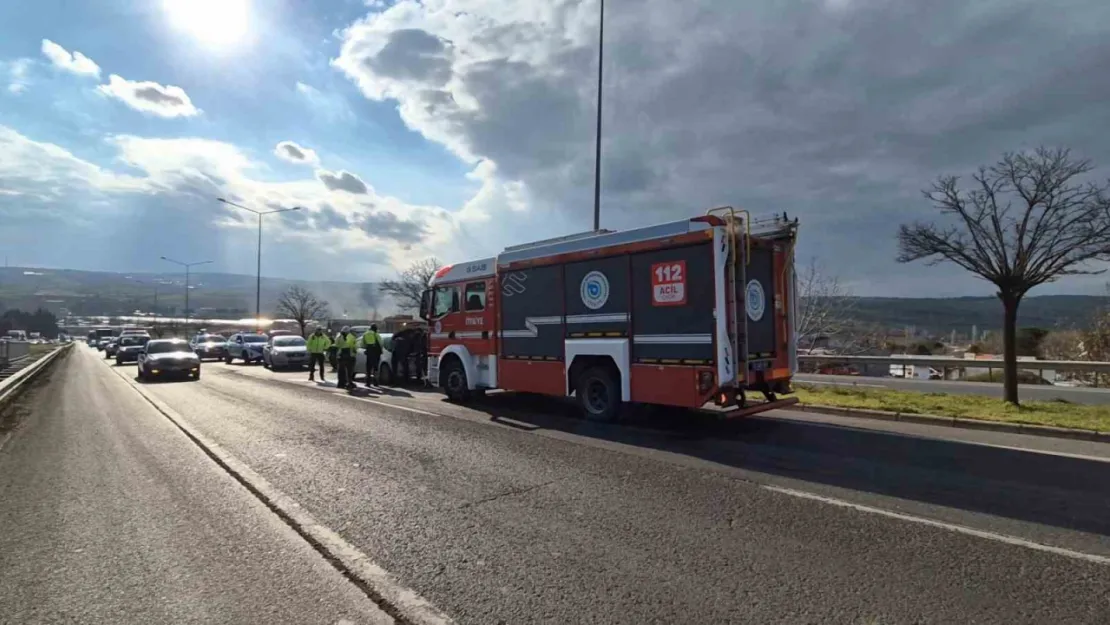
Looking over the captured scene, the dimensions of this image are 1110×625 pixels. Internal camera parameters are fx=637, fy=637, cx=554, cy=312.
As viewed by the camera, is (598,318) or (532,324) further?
(532,324)

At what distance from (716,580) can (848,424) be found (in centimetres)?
724

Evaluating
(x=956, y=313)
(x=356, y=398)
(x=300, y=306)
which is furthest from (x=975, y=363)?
(x=300, y=306)

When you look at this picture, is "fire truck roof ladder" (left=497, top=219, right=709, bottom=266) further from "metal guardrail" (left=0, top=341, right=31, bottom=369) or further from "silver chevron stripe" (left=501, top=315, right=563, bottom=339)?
"metal guardrail" (left=0, top=341, right=31, bottom=369)

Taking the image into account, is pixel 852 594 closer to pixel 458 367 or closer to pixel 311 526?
pixel 311 526

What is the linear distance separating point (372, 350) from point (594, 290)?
9.66 metres

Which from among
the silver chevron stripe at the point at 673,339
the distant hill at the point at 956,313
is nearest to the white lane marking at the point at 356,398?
the silver chevron stripe at the point at 673,339

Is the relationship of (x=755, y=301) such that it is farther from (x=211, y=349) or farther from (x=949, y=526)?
(x=211, y=349)

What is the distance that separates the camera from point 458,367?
13.5m

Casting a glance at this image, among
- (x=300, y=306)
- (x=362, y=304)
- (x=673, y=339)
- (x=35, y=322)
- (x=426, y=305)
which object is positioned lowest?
(x=673, y=339)

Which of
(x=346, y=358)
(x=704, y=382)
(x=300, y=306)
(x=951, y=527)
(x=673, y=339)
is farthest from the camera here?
(x=300, y=306)

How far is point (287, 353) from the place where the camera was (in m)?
25.7

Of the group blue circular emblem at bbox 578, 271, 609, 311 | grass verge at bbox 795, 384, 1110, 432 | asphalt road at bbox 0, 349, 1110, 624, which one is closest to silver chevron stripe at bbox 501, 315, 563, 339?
blue circular emblem at bbox 578, 271, 609, 311

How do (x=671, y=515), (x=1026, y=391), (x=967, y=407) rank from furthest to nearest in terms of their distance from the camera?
1. (x=1026, y=391)
2. (x=967, y=407)
3. (x=671, y=515)

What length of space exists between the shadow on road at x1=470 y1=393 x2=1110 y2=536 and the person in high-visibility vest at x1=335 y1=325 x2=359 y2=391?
7.88 m
